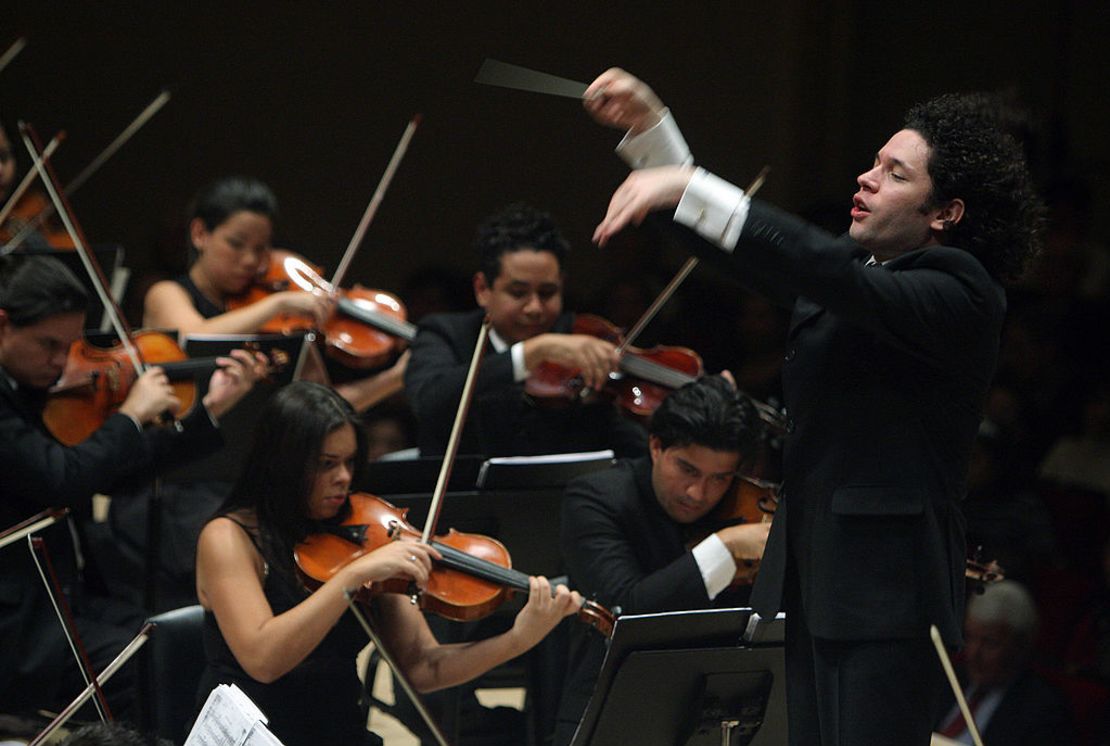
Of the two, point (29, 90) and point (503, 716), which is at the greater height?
point (29, 90)

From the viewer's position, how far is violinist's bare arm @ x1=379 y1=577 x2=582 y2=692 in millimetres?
2121

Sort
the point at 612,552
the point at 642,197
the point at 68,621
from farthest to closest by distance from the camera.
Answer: the point at 612,552 → the point at 68,621 → the point at 642,197

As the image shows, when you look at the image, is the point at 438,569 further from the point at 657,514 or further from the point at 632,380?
the point at 632,380

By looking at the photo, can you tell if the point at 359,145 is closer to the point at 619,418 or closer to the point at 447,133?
the point at 447,133

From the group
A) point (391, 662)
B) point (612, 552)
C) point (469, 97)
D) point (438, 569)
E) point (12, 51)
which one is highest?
point (469, 97)

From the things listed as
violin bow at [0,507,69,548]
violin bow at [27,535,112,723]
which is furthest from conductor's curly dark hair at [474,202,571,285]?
violin bow at [27,535,112,723]

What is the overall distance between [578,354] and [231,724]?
4.64 ft

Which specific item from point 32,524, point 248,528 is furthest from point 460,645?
point 32,524

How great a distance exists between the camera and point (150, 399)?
108 inches

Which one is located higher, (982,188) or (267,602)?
(982,188)

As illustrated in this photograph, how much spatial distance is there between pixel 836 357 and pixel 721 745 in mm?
785

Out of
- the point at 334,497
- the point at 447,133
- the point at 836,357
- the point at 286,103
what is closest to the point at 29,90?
the point at 286,103

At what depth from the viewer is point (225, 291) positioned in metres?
3.40

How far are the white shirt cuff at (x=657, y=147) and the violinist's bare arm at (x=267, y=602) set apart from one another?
0.77 m
